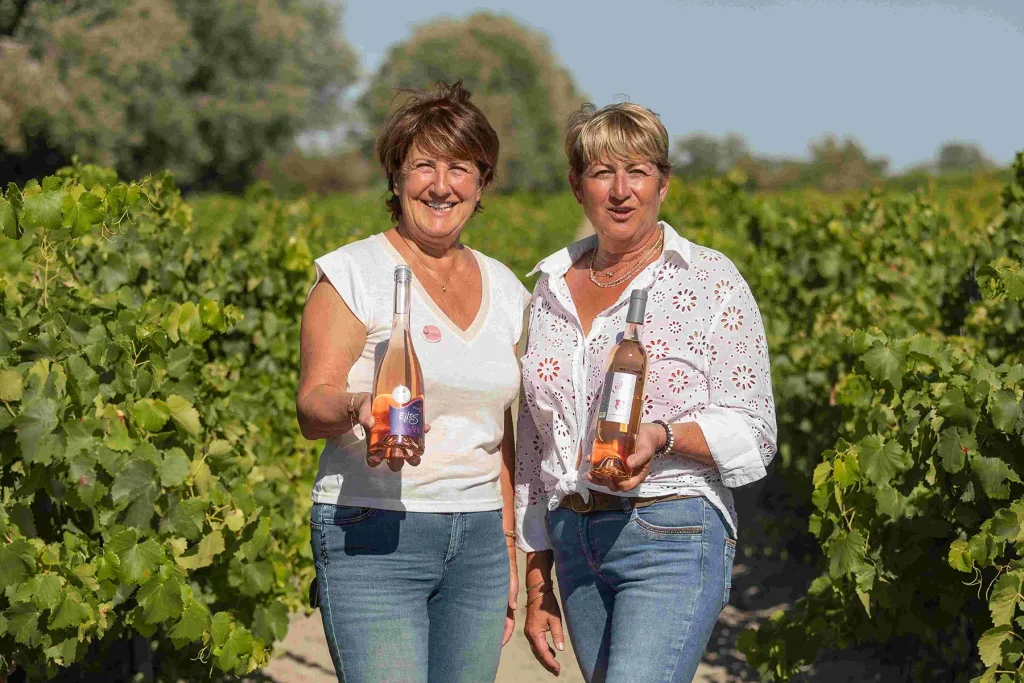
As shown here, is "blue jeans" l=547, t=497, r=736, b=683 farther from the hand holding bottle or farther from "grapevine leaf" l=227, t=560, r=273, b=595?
"grapevine leaf" l=227, t=560, r=273, b=595

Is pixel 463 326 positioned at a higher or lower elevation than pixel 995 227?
lower

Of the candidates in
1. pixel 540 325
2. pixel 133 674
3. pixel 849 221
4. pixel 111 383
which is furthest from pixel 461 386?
pixel 849 221

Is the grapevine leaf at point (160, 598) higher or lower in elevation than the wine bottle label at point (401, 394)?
lower

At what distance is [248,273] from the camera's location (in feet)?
19.7

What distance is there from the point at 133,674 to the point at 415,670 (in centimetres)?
261

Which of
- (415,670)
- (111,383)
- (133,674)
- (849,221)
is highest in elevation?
(849,221)

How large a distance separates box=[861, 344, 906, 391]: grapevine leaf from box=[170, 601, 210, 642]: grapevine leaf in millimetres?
2257

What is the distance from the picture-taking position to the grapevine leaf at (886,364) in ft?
12.7

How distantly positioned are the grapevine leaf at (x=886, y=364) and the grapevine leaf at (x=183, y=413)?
218 centimetres

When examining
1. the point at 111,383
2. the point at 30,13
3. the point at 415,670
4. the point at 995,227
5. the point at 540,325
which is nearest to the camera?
the point at 415,670

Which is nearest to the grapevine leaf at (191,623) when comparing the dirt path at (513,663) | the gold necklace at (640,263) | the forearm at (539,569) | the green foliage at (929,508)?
the forearm at (539,569)

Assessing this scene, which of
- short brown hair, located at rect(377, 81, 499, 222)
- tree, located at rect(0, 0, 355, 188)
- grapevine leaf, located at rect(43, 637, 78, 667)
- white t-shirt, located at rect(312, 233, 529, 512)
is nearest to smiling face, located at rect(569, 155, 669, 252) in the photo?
short brown hair, located at rect(377, 81, 499, 222)

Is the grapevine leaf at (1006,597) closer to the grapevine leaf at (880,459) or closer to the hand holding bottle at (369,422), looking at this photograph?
the grapevine leaf at (880,459)

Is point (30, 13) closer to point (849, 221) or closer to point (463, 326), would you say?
point (849, 221)
